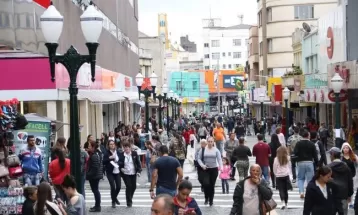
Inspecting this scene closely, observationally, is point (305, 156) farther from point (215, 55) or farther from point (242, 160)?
point (215, 55)

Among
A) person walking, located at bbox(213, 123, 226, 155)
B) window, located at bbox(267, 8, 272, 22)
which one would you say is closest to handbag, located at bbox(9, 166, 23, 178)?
person walking, located at bbox(213, 123, 226, 155)

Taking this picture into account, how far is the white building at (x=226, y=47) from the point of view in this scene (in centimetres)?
18175

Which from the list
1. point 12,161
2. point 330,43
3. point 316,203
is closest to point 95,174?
point 12,161

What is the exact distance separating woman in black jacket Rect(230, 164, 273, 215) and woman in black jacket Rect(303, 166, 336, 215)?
1.91 ft

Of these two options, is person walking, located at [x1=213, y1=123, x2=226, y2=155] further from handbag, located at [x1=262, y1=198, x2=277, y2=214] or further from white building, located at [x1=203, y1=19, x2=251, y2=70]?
white building, located at [x1=203, y1=19, x2=251, y2=70]

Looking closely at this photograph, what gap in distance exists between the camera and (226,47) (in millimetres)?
183125

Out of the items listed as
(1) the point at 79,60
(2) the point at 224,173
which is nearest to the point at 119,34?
(2) the point at 224,173

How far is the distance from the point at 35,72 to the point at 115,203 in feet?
28.7

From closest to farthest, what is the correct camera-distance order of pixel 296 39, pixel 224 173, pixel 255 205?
pixel 255 205
pixel 224 173
pixel 296 39

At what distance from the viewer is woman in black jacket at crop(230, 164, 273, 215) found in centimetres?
1141

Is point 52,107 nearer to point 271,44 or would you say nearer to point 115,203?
point 115,203

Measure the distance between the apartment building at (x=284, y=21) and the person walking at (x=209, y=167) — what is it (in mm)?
58099

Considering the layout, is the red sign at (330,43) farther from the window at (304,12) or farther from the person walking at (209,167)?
the window at (304,12)

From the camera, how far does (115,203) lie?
19578mm
